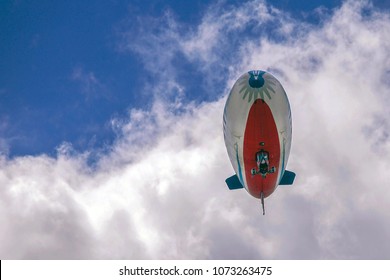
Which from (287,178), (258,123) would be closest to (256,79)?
(258,123)

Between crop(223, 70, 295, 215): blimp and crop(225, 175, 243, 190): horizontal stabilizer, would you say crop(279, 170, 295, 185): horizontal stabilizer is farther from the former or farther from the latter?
crop(223, 70, 295, 215): blimp

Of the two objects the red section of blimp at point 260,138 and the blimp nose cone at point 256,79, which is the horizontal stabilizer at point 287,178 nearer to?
the red section of blimp at point 260,138

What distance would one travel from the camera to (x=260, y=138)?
47875 mm

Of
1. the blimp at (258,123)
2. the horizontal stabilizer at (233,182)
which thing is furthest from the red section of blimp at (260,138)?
the horizontal stabilizer at (233,182)

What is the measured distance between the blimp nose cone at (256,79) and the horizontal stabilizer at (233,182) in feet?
66.8

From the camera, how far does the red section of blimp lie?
46.1 m

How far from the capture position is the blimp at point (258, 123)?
4609 centimetres

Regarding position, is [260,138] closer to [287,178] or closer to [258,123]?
[258,123]

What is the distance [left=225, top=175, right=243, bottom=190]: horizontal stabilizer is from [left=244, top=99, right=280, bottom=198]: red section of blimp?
8724mm

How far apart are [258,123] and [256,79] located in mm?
4568
